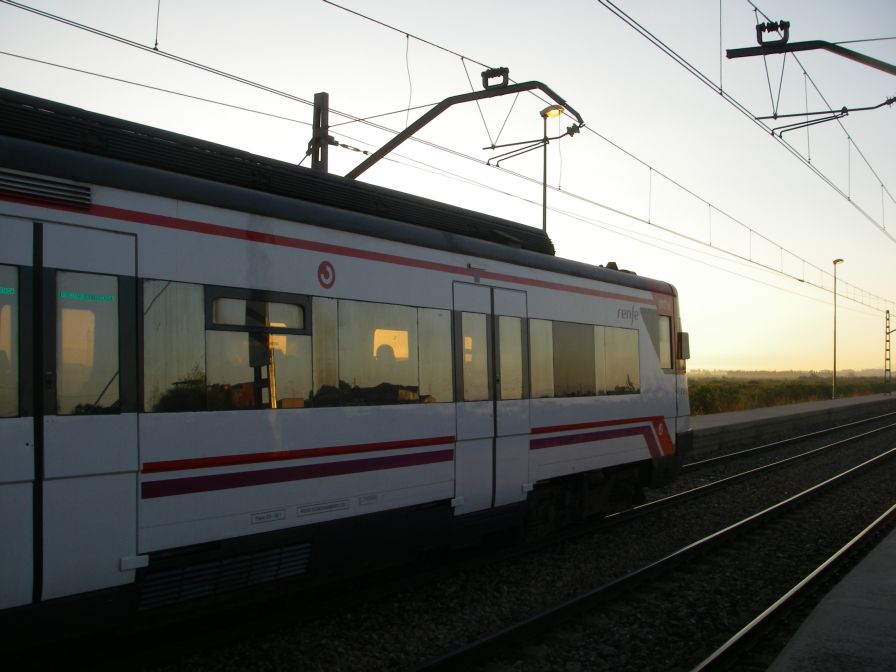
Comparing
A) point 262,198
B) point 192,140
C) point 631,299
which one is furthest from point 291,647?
point 631,299

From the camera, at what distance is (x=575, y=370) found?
29.5 feet

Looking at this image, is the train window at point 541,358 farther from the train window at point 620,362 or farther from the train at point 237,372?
the train window at point 620,362

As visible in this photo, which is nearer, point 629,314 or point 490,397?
point 490,397

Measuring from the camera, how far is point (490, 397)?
25.3ft

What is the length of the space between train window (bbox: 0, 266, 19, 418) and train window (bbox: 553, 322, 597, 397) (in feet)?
18.2

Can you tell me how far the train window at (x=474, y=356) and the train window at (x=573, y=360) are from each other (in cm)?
125

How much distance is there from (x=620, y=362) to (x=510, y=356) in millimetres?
2396

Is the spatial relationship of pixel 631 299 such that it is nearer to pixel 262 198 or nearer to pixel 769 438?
pixel 262 198

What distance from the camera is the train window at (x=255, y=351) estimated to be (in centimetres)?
543

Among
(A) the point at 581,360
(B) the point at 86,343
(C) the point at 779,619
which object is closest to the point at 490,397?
(A) the point at 581,360

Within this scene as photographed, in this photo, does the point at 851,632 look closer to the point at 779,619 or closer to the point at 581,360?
the point at 779,619

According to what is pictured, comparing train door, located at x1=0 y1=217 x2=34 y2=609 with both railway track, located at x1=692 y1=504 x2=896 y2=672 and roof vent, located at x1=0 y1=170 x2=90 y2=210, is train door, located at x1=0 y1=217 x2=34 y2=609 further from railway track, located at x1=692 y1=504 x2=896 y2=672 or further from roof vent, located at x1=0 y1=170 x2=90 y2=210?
railway track, located at x1=692 y1=504 x2=896 y2=672

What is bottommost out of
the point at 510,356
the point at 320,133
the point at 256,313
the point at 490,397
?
the point at 490,397

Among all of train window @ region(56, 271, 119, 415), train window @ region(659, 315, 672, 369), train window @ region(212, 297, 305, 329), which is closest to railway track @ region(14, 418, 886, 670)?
train window @ region(56, 271, 119, 415)
